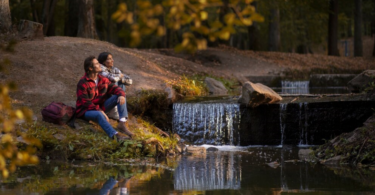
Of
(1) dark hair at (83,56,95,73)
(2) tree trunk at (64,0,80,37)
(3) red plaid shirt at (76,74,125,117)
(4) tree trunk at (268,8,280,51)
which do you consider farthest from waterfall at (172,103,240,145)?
(4) tree trunk at (268,8,280,51)

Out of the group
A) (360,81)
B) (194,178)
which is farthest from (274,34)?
(194,178)

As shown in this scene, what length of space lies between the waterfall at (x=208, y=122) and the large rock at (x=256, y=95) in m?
0.32

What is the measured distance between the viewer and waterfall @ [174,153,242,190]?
732 cm

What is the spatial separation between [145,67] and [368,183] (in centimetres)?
1041

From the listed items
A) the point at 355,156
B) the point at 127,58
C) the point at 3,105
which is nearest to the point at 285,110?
the point at 355,156

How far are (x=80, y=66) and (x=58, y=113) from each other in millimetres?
4607

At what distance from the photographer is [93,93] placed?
1018cm

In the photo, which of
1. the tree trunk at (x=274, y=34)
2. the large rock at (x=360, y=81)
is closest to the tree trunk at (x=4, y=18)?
the large rock at (x=360, y=81)

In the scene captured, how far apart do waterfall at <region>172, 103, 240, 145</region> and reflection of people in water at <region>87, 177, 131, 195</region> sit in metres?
4.93

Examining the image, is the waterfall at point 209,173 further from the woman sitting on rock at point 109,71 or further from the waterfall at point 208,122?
the waterfall at point 208,122

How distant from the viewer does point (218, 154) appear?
1059cm

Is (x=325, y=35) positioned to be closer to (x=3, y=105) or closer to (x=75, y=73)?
(x=75, y=73)

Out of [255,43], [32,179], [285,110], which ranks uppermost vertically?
Answer: [255,43]

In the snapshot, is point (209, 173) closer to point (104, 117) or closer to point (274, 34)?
point (104, 117)
